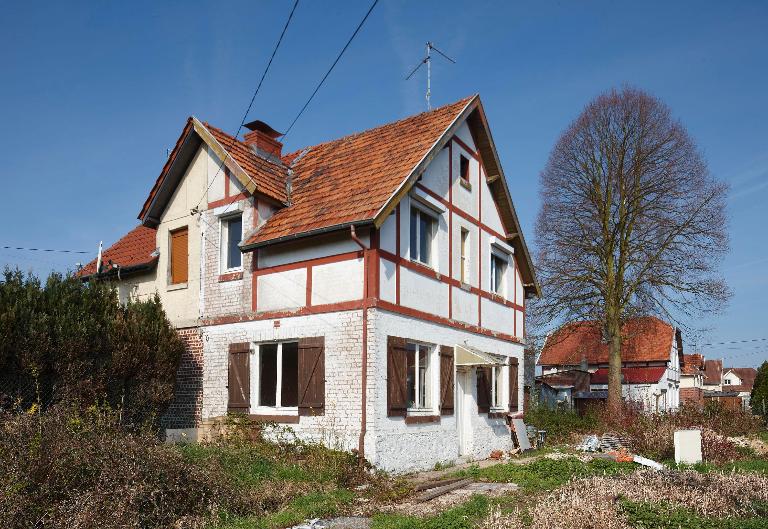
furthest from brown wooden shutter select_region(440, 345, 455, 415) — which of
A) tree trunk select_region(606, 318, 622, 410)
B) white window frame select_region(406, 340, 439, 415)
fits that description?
tree trunk select_region(606, 318, 622, 410)

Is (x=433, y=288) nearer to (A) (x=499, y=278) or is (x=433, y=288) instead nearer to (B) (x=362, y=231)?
(B) (x=362, y=231)

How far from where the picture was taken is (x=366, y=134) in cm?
1853

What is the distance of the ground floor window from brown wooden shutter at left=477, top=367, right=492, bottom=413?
544 centimetres

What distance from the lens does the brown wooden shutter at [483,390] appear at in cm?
1814

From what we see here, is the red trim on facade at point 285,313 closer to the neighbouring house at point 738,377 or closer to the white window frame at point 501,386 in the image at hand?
the white window frame at point 501,386

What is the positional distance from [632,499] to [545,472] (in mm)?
4203

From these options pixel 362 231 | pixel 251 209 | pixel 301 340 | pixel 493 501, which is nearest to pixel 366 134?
pixel 251 209

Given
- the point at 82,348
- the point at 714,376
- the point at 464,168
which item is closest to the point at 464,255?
the point at 464,168

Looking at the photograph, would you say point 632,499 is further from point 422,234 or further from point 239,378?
point 239,378

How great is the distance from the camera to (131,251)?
20.0m

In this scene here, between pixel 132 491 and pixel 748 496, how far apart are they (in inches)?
325

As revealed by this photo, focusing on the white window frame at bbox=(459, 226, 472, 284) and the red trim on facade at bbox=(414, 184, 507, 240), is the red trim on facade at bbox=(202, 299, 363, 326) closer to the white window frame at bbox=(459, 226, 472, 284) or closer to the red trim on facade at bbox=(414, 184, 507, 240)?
the red trim on facade at bbox=(414, 184, 507, 240)

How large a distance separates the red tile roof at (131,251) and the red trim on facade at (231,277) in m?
2.89

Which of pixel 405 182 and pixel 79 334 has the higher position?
pixel 405 182
